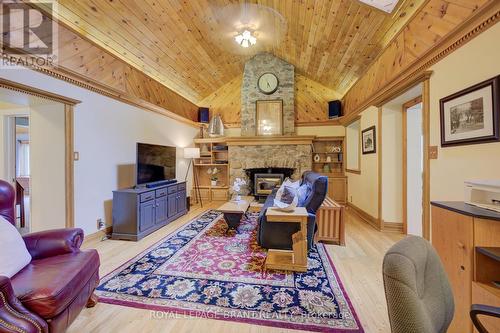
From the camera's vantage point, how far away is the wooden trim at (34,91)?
2.18m

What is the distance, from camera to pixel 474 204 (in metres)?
1.41

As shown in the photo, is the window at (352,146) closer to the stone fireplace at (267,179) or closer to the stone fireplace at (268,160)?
the stone fireplace at (268,160)

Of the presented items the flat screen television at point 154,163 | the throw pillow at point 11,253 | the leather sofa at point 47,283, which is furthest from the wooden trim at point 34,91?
the throw pillow at point 11,253

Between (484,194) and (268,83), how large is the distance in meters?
5.40

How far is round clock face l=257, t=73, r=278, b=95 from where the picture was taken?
6023mm

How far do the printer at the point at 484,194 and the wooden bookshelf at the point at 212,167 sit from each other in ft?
17.2

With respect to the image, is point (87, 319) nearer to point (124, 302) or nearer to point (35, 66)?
point (124, 302)

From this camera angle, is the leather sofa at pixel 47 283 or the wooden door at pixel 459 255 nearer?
the leather sofa at pixel 47 283

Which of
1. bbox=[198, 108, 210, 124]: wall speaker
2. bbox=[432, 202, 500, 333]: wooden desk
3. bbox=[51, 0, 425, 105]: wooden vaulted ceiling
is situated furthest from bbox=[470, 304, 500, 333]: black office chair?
bbox=[198, 108, 210, 124]: wall speaker

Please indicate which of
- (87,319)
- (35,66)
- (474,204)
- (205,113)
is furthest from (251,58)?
(87,319)

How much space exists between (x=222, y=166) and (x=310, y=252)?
422cm

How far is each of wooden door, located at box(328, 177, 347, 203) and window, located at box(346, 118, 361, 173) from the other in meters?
0.35

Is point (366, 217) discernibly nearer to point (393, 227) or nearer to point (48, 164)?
point (393, 227)

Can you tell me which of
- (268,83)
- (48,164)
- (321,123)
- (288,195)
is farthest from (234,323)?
(268,83)
